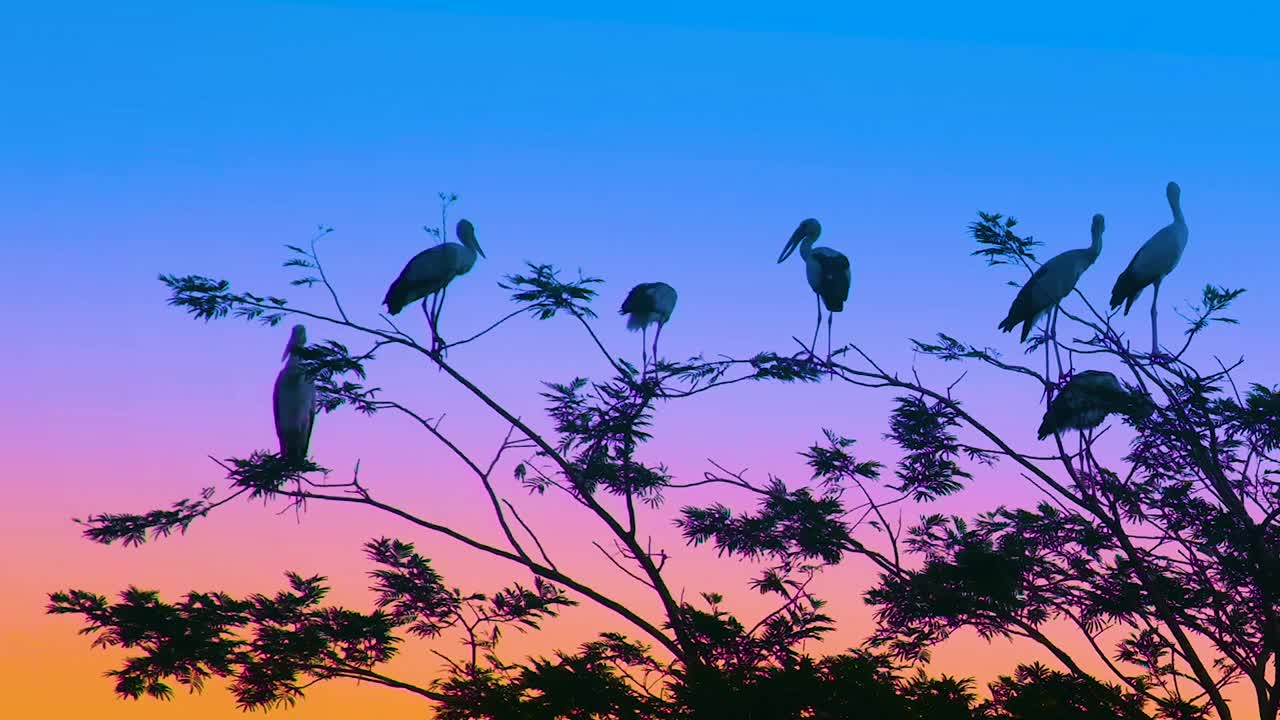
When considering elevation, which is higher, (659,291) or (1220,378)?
(659,291)

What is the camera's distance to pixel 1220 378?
38.3ft

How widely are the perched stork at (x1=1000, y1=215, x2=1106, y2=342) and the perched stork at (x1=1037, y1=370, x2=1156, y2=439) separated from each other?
1.18 metres

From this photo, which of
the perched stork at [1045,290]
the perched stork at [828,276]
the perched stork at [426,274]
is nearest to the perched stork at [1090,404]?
the perched stork at [1045,290]

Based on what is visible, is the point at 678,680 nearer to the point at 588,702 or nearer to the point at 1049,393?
the point at 588,702

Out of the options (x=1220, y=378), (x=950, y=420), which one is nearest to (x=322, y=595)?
(x=950, y=420)

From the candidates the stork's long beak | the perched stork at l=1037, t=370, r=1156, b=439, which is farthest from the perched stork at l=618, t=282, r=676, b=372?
the perched stork at l=1037, t=370, r=1156, b=439

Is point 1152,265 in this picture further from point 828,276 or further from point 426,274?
point 426,274

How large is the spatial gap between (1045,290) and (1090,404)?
2.84 m


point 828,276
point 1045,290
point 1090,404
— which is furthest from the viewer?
point 828,276

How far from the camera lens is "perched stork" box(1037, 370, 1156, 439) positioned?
11.8 metres

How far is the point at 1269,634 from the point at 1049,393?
9.78 ft

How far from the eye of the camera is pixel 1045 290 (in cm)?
1466

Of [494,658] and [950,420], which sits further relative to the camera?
[950,420]

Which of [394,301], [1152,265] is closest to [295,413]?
[394,301]
